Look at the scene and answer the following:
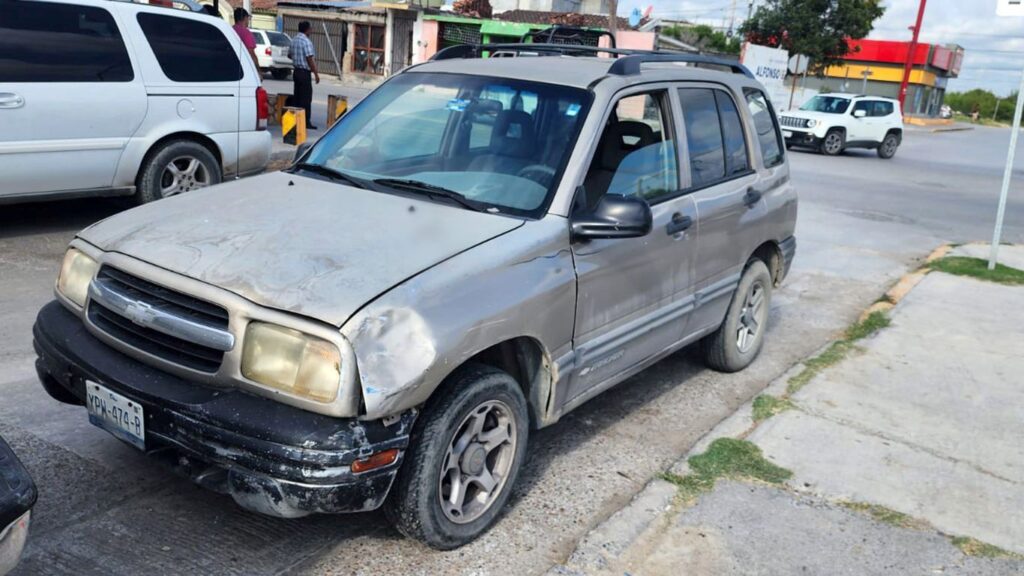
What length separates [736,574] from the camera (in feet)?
11.3

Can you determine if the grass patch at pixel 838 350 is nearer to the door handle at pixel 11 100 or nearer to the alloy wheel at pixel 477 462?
the alloy wheel at pixel 477 462

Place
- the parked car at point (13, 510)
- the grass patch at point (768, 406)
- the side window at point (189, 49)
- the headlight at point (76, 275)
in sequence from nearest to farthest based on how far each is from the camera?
the parked car at point (13, 510) → the headlight at point (76, 275) → the grass patch at point (768, 406) → the side window at point (189, 49)

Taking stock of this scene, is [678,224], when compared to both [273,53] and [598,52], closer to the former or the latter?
[598,52]

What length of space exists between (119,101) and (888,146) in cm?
2179

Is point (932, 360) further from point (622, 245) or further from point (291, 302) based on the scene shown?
point (291, 302)

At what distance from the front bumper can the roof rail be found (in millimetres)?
2178

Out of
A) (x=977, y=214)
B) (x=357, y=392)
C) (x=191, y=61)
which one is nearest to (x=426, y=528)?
(x=357, y=392)

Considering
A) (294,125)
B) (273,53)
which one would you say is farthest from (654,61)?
(273,53)

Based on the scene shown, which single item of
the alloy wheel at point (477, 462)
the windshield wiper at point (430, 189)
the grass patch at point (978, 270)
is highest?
the windshield wiper at point (430, 189)

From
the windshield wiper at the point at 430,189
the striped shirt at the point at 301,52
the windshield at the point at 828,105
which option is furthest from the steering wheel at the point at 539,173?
the windshield at the point at 828,105

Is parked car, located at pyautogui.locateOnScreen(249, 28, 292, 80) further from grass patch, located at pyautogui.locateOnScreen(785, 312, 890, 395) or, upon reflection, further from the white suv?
grass patch, located at pyautogui.locateOnScreen(785, 312, 890, 395)

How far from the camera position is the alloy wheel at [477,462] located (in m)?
3.33

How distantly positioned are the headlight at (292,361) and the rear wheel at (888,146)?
24.1 meters

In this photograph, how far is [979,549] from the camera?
12.2 feet
